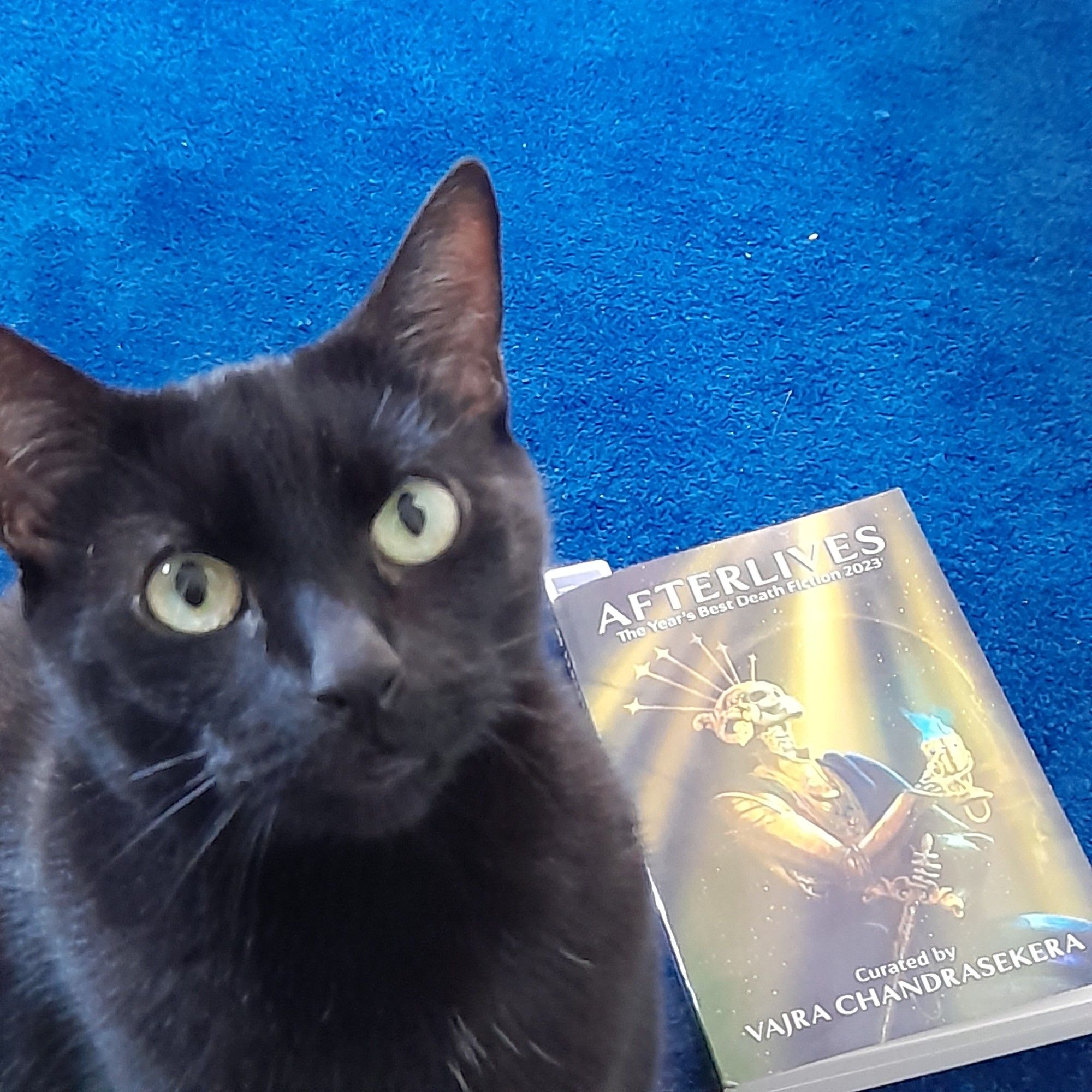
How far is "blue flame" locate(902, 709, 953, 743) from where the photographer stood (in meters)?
0.98

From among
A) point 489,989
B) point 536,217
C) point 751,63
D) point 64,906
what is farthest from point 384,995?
point 751,63

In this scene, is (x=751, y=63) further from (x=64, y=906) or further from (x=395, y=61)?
(x=64, y=906)

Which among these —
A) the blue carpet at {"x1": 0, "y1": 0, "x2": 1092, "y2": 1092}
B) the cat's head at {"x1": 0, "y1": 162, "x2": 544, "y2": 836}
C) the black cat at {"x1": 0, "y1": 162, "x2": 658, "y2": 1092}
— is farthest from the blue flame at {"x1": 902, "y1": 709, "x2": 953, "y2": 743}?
the cat's head at {"x1": 0, "y1": 162, "x2": 544, "y2": 836}

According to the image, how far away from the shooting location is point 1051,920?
2.91ft

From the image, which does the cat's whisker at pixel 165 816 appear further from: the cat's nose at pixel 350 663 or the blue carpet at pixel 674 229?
the blue carpet at pixel 674 229

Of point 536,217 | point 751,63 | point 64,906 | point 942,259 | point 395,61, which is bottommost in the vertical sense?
point 64,906

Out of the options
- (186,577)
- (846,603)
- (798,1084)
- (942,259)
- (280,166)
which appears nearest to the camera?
(186,577)

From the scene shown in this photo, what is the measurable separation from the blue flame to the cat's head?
0.44 meters

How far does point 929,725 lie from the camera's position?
0.99m

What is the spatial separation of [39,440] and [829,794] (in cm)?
61

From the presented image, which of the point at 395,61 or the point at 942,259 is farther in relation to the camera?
the point at 395,61

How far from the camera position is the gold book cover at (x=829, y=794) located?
0.87 meters

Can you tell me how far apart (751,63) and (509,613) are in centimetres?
106

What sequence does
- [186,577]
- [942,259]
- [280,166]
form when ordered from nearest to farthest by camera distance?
[186,577] < [942,259] < [280,166]
